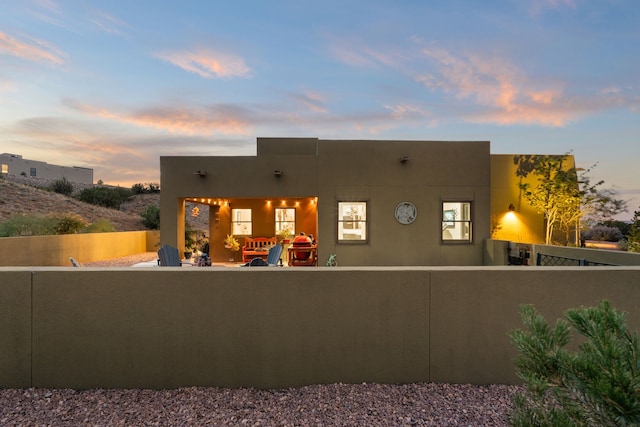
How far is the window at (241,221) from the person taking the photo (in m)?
13.9

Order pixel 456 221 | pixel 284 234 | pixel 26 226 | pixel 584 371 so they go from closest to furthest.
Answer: pixel 584 371, pixel 456 221, pixel 26 226, pixel 284 234

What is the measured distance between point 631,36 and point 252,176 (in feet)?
45.1

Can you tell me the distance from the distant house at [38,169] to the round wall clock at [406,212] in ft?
208

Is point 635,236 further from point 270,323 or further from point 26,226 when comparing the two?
point 26,226

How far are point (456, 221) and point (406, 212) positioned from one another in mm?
1668

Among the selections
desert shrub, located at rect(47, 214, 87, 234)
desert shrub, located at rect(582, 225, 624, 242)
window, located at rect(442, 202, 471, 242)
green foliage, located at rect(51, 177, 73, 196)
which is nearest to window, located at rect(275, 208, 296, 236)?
window, located at rect(442, 202, 471, 242)

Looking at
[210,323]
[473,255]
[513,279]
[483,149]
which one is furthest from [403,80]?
[210,323]

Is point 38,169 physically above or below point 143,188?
above

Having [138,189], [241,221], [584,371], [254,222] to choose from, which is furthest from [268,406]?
[138,189]

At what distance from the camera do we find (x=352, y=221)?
1062 centimetres

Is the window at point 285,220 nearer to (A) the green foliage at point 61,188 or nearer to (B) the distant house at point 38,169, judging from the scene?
(A) the green foliage at point 61,188

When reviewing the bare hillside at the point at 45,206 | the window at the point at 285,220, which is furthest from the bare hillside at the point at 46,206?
the window at the point at 285,220

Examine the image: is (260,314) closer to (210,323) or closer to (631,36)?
(210,323)

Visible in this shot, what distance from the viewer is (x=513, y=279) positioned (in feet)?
10.5
